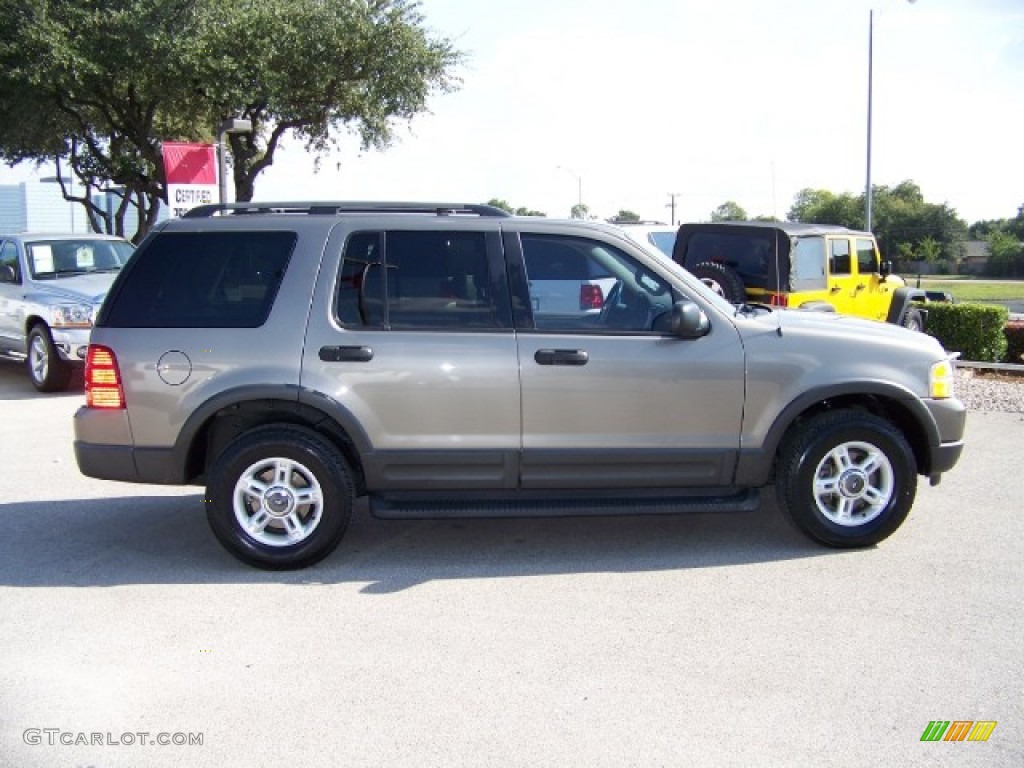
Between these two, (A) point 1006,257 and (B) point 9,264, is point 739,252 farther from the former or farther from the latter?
(A) point 1006,257

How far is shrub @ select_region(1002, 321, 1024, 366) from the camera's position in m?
13.8

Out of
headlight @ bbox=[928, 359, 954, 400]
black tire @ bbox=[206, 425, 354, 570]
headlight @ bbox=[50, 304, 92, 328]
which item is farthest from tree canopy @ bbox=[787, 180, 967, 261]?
black tire @ bbox=[206, 425, 354, 570]

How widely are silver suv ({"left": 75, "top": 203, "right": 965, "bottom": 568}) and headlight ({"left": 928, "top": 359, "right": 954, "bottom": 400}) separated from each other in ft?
0.10

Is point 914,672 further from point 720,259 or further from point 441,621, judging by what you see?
point 720,259

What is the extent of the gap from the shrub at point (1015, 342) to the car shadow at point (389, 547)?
9090mm

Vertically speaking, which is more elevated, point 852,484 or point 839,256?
point 839,256

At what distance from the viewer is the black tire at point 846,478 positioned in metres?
5.38

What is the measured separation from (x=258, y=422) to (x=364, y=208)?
4.29ft

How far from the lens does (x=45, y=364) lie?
11.6 metres

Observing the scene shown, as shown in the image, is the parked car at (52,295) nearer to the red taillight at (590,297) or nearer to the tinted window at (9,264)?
the tinted window at (9,264)

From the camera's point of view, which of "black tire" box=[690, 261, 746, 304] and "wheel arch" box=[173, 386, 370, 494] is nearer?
"wheel arch" box=[173, 386, 370, 494]

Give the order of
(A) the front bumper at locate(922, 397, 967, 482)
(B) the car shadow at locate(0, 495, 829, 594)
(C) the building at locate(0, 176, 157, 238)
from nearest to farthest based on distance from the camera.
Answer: (B) the car shadow at locate(0, 495, 829, 594)
(A) the front bumper at locate(922, 397, 967, 482)
(C) the building at locate(0, 176, 157, 238)

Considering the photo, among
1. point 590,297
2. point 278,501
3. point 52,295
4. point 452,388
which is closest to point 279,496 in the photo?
point 278,501

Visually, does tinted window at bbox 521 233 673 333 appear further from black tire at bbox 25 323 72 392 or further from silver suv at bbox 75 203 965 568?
black tire at bbox 25 323 72 392
